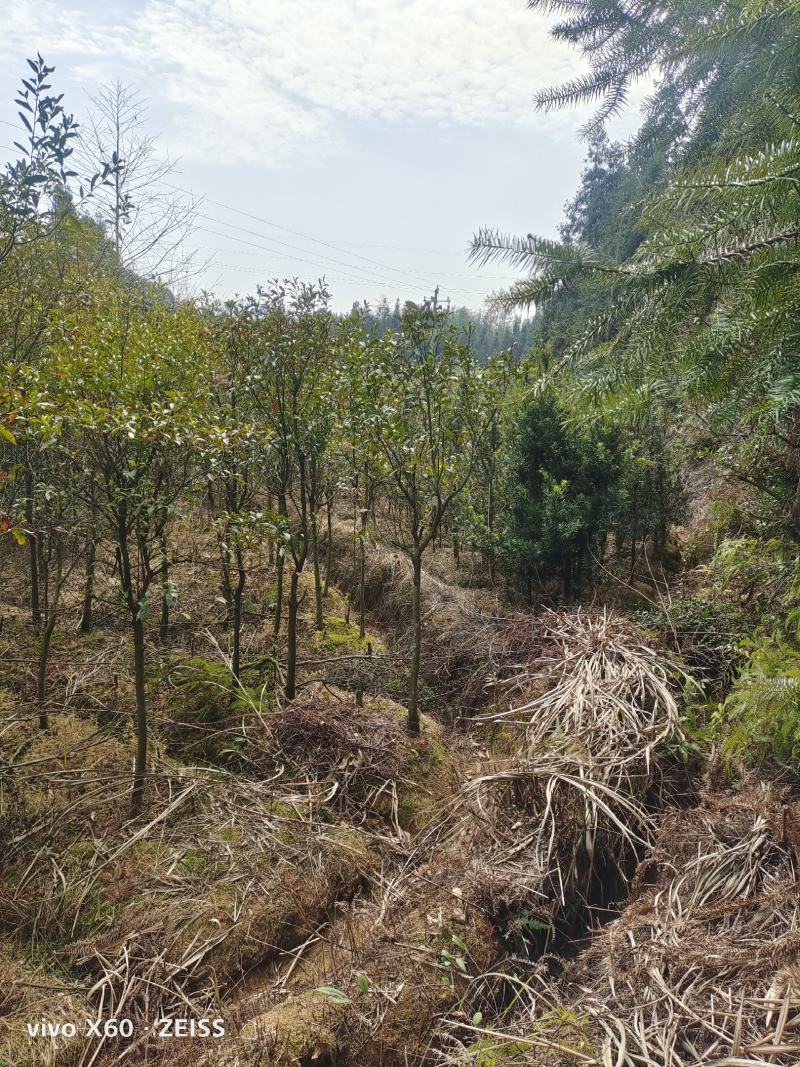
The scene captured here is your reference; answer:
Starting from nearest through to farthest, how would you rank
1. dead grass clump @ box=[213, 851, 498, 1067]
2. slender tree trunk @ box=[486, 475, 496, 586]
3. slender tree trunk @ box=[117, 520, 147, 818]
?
dead grass clump @ box=[213, 851, 498, 1067] → slender tree trunk @ box=[117, 520, 147, 818] → slender tree trunk @ box=[486, 475, 496, 586]

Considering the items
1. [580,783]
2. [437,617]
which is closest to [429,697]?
[437,617]

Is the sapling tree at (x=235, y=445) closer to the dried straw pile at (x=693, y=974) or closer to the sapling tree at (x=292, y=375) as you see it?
the sapling tree at (x=292, y=375)

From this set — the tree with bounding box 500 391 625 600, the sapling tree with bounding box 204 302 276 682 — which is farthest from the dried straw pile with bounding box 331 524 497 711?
the sapling tree with bounding box 204 302 276 682

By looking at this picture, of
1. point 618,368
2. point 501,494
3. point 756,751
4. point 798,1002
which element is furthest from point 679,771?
point 501,494

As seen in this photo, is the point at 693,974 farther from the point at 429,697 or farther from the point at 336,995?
the point at 429,697

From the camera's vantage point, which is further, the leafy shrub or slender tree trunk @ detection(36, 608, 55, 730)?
slender tree trunk @ detection(36, 608, 55, 730)

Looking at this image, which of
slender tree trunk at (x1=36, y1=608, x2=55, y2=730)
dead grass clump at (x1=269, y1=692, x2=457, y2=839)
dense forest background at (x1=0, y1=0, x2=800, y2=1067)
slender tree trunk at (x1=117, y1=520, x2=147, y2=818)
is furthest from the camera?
slender tree trunk at (x1=36, y1=608, x2=55, y2=730)

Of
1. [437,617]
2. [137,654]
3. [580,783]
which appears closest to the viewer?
[580,783]

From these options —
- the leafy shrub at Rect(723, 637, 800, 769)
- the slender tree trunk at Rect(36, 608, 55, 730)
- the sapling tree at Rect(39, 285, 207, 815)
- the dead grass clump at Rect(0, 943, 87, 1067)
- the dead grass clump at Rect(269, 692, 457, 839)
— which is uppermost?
the sapling tree at Rect(39, 285, 207, 815)

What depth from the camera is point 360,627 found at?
23.8 feet

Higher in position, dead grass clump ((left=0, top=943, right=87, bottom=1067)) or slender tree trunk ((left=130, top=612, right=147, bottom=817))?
slender tree trunk ((left=130, top=612, right=147, bottom=817))

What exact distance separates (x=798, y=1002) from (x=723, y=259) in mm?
2344

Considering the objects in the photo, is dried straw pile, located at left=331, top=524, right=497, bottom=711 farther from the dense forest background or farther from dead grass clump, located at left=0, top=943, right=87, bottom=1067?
dead grass clump, located at left=0, top=943, right=87, bottom=1067

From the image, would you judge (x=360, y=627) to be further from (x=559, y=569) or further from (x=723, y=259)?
(x=723, y=259)
